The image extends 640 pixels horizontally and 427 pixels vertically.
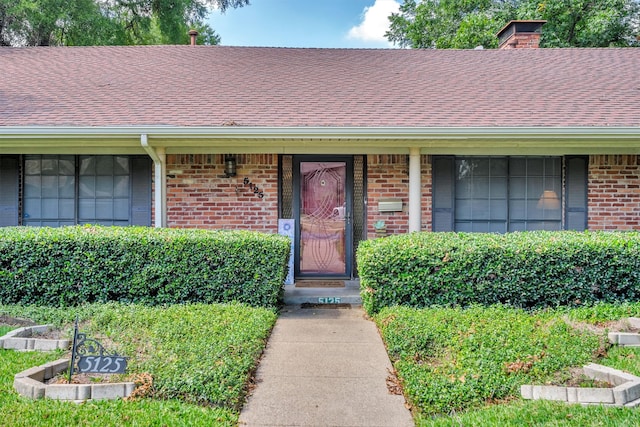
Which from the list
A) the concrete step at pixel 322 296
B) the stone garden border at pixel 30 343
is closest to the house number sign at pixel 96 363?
the stone garden border at pixel 30 343

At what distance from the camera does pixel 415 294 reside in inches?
208

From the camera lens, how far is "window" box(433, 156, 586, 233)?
7.22m

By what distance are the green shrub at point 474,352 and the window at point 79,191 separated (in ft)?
14.6

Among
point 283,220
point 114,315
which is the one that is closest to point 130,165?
point 283,220

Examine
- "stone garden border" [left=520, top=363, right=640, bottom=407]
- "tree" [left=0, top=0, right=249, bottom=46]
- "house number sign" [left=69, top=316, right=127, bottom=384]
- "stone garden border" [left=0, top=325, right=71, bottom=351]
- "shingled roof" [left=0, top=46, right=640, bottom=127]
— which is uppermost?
"tree" [left=0, top=0, right=249, bottom=46]

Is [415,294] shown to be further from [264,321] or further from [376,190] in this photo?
[376,190]

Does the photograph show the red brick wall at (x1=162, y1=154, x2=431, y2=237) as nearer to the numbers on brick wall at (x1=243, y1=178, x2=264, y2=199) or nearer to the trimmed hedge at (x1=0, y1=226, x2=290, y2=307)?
the numbers on brick wall at (x1=243, y1=178, x2=264, y2=199)

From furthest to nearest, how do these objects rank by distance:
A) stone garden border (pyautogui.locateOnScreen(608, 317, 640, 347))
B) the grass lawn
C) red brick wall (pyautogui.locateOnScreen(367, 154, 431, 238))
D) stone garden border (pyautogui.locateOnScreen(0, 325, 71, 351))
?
red brick wall (pyautogui.locateOnScreen(367, 154, 431, 238)) → stone garden border (pyautogui.locateOnScreen(608, 317, 640, 347)) → stone garden border (pyautogui.locateOnScreen(0, 325, 71, 351)) → the grass lawn

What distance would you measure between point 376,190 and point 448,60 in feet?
12.4

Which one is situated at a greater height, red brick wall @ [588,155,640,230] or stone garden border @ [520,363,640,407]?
red brick wall @ [588,155,640,230]

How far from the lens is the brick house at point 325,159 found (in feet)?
21.2

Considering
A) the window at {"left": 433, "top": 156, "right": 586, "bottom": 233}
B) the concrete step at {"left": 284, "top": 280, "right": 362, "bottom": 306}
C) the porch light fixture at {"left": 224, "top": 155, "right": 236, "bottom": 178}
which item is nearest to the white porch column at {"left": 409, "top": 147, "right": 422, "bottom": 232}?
the window at {"left": 433, "top": 156, "right": 586, "bottom": 233}

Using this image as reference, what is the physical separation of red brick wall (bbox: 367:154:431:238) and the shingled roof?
2.47 feet

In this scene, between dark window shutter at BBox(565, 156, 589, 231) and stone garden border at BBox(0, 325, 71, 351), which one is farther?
dark window shutter at BBox(565, 156, 589, 231)
